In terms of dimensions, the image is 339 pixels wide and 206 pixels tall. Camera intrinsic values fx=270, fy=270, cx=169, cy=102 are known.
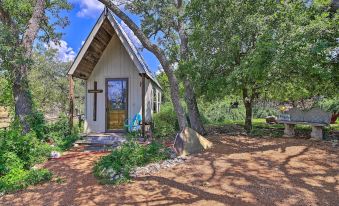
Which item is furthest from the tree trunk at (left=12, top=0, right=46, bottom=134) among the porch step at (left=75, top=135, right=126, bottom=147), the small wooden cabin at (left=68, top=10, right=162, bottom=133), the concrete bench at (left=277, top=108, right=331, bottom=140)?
the concrete bench at (left=277, top=108, right=331, bottom=140)

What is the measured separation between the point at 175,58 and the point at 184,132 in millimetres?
4159

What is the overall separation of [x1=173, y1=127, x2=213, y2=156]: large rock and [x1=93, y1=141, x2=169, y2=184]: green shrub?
379mm

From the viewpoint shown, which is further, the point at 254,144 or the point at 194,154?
the point at 254,144

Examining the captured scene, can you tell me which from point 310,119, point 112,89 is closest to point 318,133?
point 310,119

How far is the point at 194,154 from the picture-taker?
748 centimetres

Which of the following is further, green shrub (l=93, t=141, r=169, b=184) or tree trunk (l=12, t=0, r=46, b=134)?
tree trunk (l=12, t=0, r=46, b=134)

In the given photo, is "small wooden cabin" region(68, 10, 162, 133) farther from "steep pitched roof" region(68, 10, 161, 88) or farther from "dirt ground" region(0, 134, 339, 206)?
"dirt ground" region(0, 134, 339, 206)

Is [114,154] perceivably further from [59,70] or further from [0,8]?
[59,70]

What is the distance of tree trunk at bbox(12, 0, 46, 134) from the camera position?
30.5ft

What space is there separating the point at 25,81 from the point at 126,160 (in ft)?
17.3

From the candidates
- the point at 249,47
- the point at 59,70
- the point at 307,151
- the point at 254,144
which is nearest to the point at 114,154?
the point at 254,144

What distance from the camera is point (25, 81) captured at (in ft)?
30.8

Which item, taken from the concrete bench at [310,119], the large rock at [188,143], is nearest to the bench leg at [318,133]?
the concrete bench at [310,119]

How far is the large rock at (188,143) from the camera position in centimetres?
734
